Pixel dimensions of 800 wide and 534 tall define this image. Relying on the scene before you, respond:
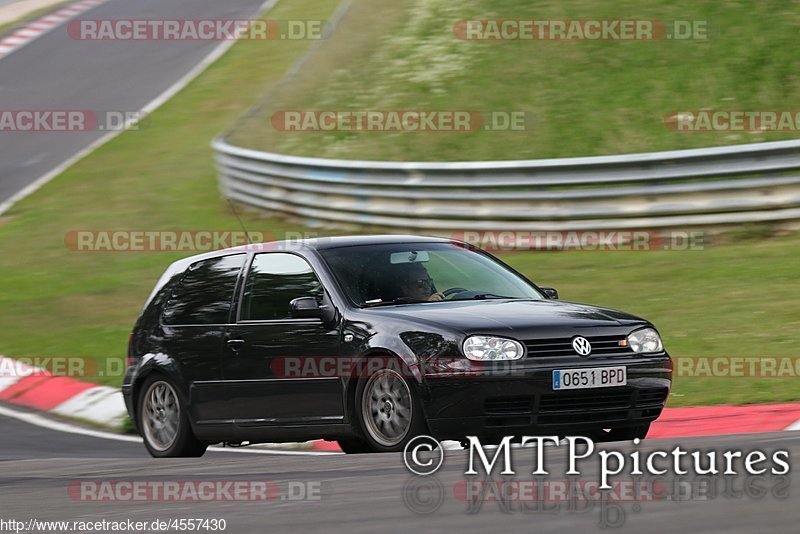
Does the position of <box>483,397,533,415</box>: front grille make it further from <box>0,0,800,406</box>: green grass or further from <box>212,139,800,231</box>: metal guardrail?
<box>212,139,800,231</box>: metal guardrail

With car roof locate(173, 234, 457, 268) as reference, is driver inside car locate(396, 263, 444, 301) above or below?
below

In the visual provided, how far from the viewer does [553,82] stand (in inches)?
834

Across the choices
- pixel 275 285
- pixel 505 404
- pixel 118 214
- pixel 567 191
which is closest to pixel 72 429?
pixel 275 285

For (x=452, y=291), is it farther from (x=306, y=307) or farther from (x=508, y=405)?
(x=508, y=405)

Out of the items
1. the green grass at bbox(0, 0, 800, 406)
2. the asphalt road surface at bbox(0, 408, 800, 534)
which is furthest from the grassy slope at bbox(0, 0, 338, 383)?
the asphalt road surface at bbox(0, 408, 800, 534)

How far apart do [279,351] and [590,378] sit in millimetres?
1990

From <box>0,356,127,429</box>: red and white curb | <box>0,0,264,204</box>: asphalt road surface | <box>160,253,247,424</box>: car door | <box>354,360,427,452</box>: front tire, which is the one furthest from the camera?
<box>0,0,264,204</box>: asphalt road surface

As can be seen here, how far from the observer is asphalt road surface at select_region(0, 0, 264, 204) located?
2841 centimetres

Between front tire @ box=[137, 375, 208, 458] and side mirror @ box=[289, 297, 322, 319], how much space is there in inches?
50.7

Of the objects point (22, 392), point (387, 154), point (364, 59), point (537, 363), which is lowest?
point (22, 392)

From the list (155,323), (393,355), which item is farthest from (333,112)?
(393,355)

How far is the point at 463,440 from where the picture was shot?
300 inches

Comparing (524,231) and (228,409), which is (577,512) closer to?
(228,409)

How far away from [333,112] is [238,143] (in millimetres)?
1766
